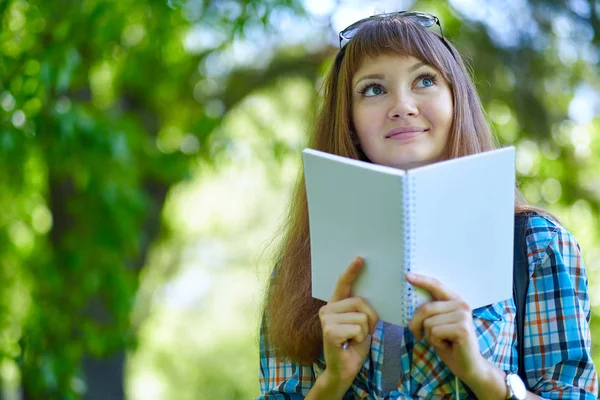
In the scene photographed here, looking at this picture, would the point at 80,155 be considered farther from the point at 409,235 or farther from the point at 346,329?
the point at 409,235

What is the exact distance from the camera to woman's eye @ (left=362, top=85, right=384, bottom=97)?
84.1 inches

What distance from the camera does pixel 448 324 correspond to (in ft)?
5.55

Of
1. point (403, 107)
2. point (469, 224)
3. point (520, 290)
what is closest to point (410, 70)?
point (403, 107)

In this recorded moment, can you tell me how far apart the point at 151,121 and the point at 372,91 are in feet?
19.5

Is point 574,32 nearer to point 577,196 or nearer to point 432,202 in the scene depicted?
point 577,196

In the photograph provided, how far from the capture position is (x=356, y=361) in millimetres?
1862

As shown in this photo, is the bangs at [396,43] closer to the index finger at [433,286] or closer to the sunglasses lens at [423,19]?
the sunglasses lens at [423,19]

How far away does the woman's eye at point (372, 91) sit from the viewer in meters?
2.14

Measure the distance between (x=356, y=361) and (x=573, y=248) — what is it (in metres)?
0.61

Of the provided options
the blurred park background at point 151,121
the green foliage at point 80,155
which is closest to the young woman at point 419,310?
the blurred park background at point 151,121

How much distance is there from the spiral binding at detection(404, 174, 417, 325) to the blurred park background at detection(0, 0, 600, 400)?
3.02 ft

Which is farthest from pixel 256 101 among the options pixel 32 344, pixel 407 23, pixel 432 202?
pixel 432 202

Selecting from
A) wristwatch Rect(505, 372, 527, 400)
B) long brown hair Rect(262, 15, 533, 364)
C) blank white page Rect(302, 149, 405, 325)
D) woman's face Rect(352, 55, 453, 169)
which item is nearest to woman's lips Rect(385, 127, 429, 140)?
woman's face Rect(352, 55, 453, 169)

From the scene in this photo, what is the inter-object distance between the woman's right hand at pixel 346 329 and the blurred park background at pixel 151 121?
0.76 m
